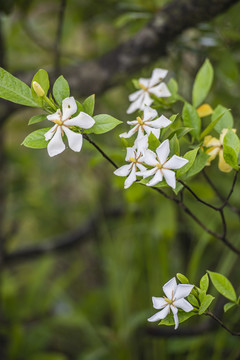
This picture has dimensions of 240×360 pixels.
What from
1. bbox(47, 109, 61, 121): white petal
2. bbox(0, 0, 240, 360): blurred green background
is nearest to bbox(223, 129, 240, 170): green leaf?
bbox(47, 109, 61, 121): white petal

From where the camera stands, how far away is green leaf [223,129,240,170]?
273mm

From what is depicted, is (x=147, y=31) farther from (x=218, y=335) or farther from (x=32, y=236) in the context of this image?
(x=32, y=236)

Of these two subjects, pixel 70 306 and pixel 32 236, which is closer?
pixel 70 306

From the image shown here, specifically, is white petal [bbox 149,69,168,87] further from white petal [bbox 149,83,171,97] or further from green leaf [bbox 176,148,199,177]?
green leaf [bbox 176,148,199,177]

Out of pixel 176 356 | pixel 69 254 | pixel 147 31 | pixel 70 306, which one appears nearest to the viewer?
pixel 147 31

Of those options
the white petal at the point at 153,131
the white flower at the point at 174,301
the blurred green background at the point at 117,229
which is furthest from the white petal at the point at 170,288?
the blurred green background at the point at 117,229

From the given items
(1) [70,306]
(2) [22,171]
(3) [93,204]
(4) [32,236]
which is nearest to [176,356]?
(1) [70,306]

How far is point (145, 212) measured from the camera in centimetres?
85

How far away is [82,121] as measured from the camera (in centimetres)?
27

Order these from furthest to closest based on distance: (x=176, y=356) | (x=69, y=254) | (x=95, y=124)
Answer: (x=69, y=254), (x=176, y=356), (x=95, y=124)

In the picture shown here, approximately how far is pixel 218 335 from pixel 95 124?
1.77 ft

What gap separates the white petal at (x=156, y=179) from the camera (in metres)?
0.25

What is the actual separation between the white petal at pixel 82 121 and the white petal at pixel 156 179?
0.19 ft

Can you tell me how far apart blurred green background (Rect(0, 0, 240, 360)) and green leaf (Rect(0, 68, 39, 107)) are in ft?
0.83
